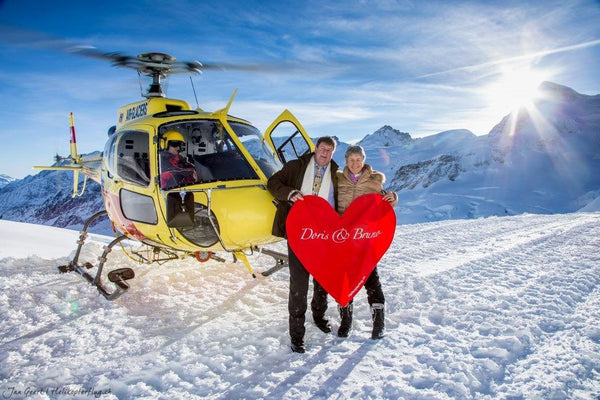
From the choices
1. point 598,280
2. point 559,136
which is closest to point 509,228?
point 598,280

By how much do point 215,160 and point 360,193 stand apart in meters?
1.68

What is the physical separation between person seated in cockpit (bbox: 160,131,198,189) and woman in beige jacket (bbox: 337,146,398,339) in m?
1.61

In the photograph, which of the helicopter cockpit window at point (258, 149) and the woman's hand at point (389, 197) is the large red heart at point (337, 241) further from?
the helicopter cockpit window at point (258, 149)

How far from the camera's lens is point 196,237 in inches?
173

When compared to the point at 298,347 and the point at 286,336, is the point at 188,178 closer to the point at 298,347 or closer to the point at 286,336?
the point at 286,336

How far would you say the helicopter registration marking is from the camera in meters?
5.54

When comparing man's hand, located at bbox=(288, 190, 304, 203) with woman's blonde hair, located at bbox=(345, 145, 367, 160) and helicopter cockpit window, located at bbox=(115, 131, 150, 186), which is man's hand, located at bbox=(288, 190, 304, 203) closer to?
woman's blonde hair, located at bbox=(345, 145, 367, 160)

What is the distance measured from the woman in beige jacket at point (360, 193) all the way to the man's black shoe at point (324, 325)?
0.45 ft

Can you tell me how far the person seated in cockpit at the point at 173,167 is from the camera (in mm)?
4234

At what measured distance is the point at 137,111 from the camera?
18.8 feet

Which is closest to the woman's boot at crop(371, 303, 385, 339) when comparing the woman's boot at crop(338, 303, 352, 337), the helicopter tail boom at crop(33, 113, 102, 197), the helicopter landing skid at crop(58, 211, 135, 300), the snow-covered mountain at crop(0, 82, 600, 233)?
the woman's boot at crop(338, 303, 352, 337)

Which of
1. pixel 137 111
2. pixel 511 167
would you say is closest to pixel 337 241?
pixel 137 111

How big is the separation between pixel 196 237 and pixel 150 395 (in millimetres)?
1963

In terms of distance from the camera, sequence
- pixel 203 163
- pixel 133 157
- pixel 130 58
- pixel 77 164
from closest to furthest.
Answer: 1. pixel 203 163
2. pixel 133 157
3. pixel 130 58
4. pixel 77 164
